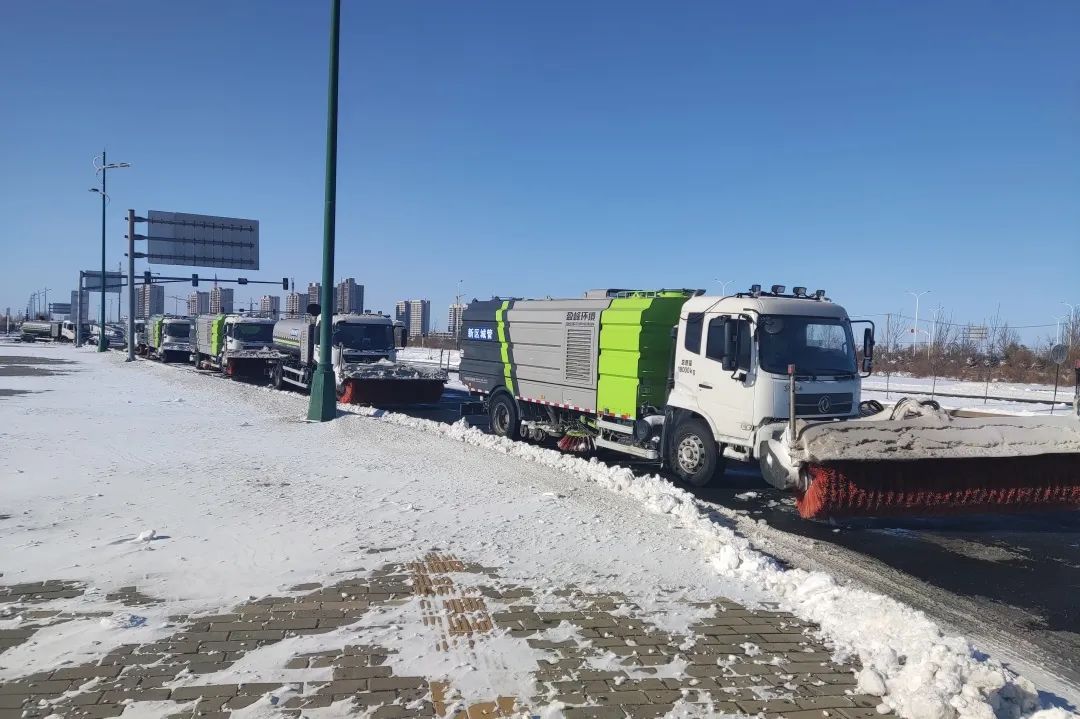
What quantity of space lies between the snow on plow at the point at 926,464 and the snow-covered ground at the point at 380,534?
46.7 inches

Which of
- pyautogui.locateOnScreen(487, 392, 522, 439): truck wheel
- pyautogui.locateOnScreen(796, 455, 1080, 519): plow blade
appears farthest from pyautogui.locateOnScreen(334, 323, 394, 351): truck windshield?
pyautogui.locateOnScreen(796, 455, 1080, 519): plow blade

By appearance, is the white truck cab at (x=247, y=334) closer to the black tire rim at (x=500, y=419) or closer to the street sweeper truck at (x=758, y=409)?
the black tire rim at (x=500, y=419)

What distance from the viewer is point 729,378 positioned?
9766 millimetres

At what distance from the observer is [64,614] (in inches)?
179

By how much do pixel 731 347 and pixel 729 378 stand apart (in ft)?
1.34

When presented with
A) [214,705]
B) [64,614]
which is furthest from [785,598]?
[64,614]

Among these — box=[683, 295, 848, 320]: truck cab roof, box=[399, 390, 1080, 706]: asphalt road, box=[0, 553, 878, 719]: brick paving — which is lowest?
box=[399, 390, 1080, 706]: asphalt road

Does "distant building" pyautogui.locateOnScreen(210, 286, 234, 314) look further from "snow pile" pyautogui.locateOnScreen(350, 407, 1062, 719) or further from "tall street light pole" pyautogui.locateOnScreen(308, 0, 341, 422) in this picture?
"snow pile" pyautogui.locateOnScreen(350, 407, 1062, 719)

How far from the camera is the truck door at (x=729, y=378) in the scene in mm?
9570

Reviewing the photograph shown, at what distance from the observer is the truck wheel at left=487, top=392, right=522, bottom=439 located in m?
14.2

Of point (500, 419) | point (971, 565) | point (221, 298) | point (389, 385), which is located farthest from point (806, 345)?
point (221, 298)

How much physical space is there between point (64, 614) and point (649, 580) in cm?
384

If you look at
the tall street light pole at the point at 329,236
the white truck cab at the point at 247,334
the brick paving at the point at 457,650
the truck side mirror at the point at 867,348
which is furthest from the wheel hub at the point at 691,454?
the white truck cab at the point at 247,334

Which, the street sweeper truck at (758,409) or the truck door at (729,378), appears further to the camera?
the truck door at (729,378)
